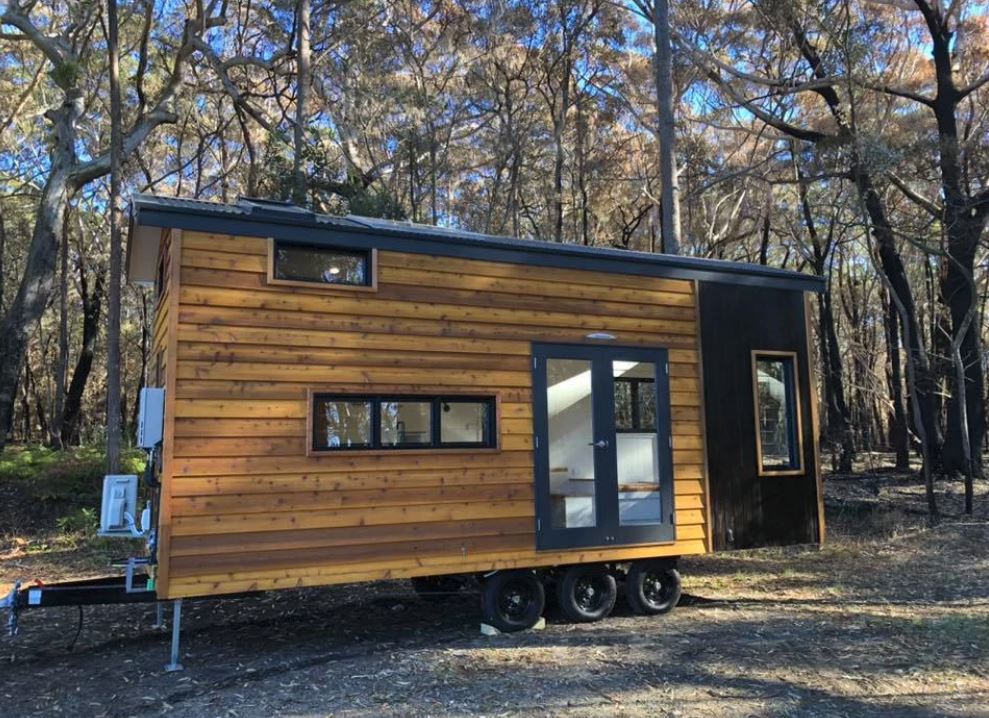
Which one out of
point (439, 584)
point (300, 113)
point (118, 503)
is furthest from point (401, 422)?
point (300, 113)

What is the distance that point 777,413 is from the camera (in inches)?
295

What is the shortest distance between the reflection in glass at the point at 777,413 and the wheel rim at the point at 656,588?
1.51 metres

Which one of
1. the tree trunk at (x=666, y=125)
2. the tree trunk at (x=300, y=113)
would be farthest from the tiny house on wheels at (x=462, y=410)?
the tree trunk at (x=300, y=113)

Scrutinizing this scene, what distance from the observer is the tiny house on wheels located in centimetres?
529

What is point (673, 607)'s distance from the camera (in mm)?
6941

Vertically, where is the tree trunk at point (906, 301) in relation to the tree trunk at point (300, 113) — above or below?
below

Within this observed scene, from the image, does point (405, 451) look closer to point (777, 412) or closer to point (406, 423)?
point (406, 423)

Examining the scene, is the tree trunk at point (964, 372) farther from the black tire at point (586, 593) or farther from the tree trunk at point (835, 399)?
the black tire at point (586, 593)

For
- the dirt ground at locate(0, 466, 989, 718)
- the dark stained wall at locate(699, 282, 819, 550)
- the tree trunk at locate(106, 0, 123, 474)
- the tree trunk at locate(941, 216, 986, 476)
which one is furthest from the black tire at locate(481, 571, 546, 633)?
the tree trunk at locate(941, 216, 986, 476)

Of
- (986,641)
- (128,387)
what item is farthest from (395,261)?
(128,387)

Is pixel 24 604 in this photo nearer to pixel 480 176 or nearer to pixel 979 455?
pixel 979 455

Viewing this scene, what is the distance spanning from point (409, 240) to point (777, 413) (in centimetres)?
408

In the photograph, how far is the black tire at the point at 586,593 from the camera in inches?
253

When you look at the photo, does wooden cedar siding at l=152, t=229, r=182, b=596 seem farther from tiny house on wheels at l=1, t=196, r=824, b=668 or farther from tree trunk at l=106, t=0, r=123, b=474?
tree trunk at l=106, t=0, r=123, b=474
